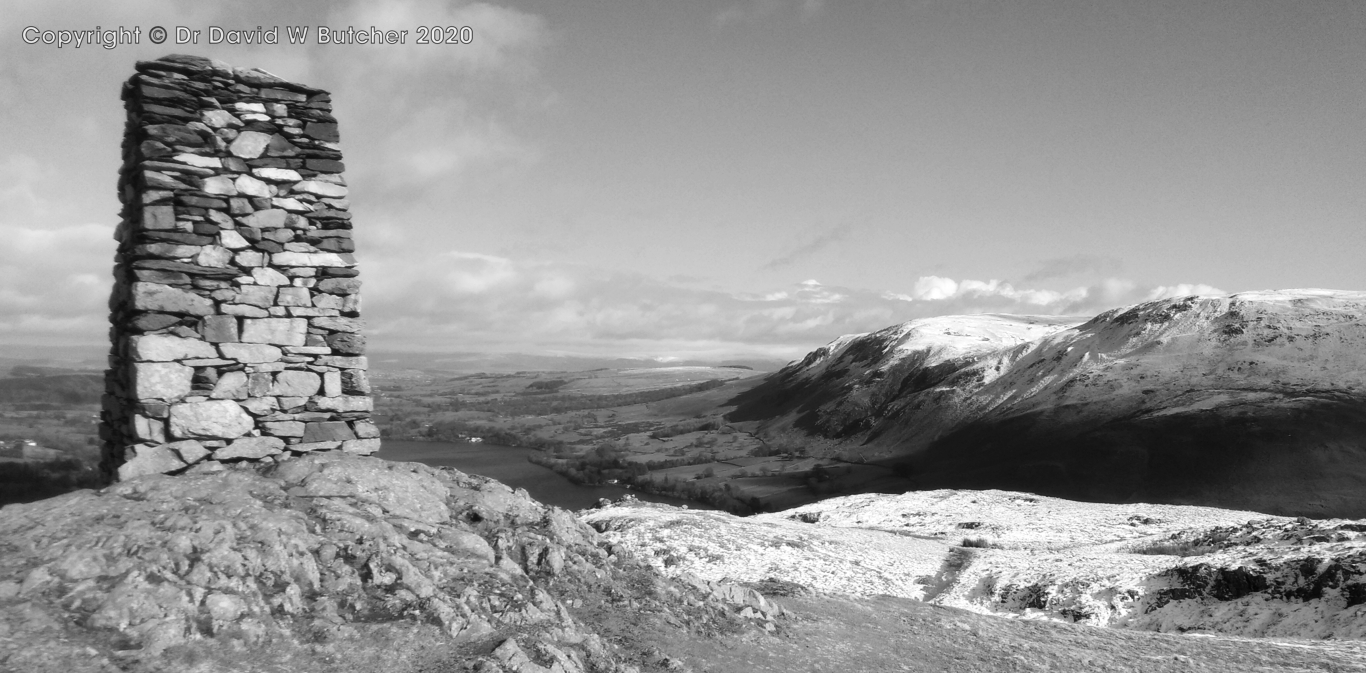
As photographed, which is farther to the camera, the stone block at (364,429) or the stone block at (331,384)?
the stone block at (364,429)

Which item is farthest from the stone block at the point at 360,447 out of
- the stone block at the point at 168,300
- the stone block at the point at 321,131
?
the stone block at the point at 321,131

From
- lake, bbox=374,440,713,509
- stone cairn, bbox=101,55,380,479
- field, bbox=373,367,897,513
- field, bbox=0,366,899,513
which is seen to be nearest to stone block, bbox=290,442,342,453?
stone cairn, bbox=101,55,380,479

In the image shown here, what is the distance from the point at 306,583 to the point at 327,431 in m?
3.65

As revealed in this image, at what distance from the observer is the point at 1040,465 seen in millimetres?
62719

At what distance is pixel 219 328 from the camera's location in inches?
439

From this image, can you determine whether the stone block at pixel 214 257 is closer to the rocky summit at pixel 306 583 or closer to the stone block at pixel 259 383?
the stone block at pixel 259 383

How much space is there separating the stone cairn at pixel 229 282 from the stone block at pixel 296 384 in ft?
0.07

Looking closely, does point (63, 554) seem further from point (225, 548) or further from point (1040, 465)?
point (1040, 465)

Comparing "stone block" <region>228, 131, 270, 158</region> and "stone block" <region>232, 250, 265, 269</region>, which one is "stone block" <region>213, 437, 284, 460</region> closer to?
"stone block" <region>232, 250, 265, 269</region>

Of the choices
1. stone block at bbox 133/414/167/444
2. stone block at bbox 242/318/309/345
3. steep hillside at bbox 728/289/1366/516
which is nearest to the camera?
stone block at bbox 133/414/167/444

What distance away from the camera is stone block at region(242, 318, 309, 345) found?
37.1 ft

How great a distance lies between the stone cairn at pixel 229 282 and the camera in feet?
35.3

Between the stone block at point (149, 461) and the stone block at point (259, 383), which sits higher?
the stone block at point (259, 383)

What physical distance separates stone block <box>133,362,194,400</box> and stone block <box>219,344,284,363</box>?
0.52 metres
